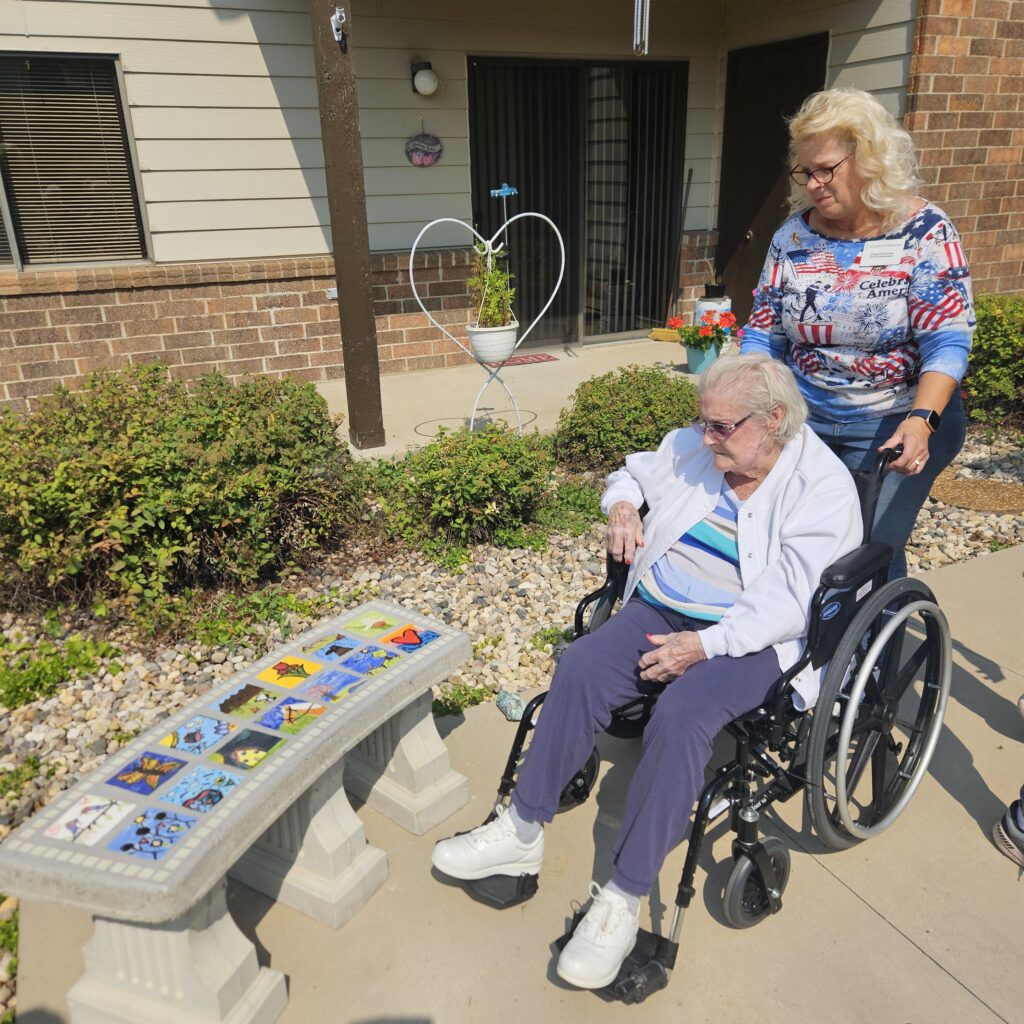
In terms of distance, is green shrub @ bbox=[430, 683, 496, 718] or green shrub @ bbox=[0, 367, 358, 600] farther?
green shrub @ bbox=[0, 367, 358, 600]

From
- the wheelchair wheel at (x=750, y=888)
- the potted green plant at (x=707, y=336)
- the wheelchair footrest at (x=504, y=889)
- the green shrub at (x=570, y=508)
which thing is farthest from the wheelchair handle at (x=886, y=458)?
the potted green plant at (x=707, y=336)

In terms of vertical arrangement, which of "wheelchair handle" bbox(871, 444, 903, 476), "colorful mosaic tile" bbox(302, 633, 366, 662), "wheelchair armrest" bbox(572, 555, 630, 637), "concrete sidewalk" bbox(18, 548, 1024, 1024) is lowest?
"concrete sidewalk" bbox(18, 548, 1024, 1024)

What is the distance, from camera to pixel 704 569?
2.25 m

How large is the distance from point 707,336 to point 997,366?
1942 mm

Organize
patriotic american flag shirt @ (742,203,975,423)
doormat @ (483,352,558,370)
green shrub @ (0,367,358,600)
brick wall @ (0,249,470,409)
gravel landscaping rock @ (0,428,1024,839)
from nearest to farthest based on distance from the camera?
patriotic american flag shirt @ (742,203,975,423), gravel landscaping rock @ (0,428,1024,839), green shrub @ (0,367,358,600), brick wall @ (0,249,470,409), doormat @ (483,352,558,370)

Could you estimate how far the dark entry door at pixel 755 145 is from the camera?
691 cm

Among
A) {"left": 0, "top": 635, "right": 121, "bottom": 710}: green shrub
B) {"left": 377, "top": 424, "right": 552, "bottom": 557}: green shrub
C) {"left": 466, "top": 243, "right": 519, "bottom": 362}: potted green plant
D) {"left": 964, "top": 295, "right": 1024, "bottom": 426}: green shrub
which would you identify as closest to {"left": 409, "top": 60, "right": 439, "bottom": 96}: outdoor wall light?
{"left": 466, "top": 243, "right": 519, "bottom": 362}: potted green plant

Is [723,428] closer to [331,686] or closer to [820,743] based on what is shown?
[820,743]

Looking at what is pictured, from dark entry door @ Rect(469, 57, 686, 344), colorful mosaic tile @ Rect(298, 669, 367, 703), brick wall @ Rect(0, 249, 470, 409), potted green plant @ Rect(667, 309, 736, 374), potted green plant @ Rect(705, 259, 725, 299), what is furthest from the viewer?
potted green plant @ Rect(705, 259, 725, 299)

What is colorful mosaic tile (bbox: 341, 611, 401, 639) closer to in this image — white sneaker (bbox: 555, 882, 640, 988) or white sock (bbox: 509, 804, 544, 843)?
white sock (bbox: 509, 804, 544, 843)

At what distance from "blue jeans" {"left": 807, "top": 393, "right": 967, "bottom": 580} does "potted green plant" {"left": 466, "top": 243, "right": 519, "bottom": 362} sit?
2686 millimetres

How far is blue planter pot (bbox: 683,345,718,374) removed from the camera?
660cm

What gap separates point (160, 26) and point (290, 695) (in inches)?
207

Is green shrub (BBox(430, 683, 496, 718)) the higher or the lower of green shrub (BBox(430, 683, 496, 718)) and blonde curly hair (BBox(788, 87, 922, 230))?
the lower
